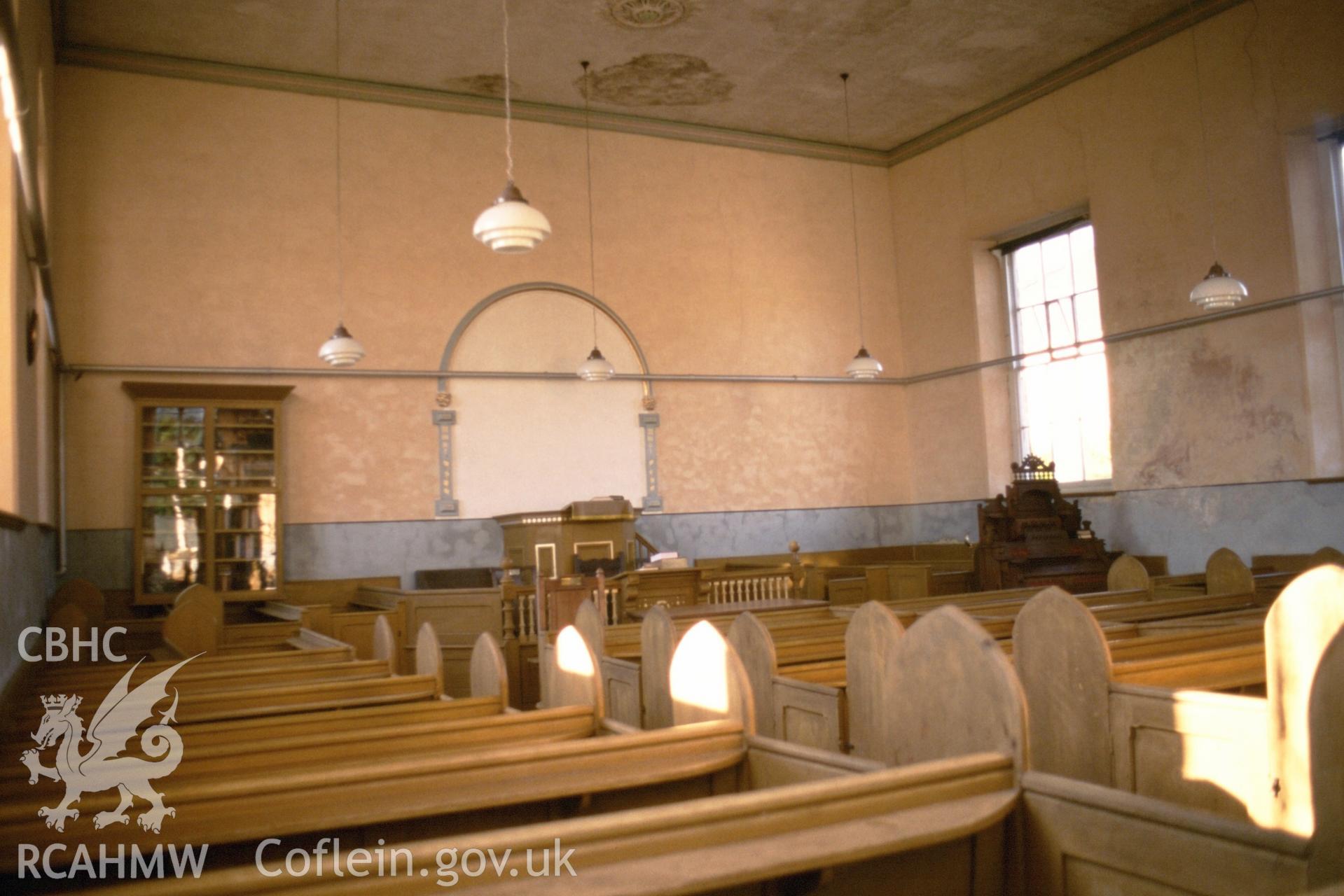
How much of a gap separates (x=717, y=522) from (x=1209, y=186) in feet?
20.7

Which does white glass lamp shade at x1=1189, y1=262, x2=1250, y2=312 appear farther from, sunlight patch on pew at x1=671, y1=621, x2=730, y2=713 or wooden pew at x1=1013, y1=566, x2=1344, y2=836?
sunlight patch on pew at x1=671, y1=621, x2=730, y2=713

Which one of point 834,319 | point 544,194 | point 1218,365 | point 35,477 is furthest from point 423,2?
point 1218,365

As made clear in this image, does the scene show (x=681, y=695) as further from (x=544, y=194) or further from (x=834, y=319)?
(x=834, y=319)

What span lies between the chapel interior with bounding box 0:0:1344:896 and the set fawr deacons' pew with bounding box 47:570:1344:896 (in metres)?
0.19

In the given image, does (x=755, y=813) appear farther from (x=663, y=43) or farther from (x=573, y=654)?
(x=663, y=43)

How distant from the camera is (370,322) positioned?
10.9 m

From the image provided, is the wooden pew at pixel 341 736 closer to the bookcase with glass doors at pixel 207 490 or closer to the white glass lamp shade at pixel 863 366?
the bookcase with glass doors at pixel 207 490

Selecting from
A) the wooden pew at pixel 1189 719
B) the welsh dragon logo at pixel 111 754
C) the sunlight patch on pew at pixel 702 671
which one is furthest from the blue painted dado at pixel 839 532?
the sunlight patch on pew at pixel 702 671

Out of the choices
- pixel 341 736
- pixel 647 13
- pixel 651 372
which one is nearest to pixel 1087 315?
pixel 651 372

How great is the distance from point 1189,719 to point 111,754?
111 inches

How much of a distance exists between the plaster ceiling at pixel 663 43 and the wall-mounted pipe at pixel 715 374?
10.3 feet

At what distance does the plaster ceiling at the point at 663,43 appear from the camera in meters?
9.74

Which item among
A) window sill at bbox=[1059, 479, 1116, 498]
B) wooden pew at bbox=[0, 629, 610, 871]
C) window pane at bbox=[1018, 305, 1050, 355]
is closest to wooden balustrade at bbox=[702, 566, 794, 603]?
window sill at bbox=[1059, 479, 1116, 498]

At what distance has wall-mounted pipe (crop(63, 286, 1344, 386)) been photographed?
9.52m
